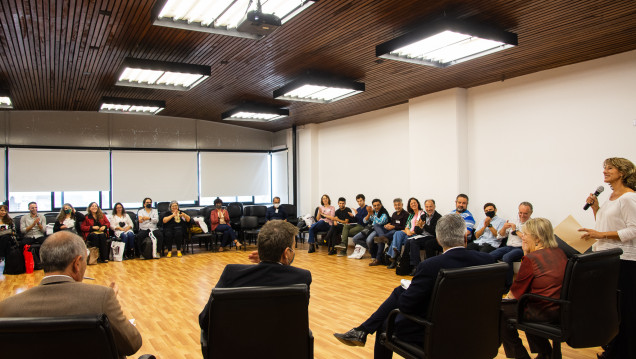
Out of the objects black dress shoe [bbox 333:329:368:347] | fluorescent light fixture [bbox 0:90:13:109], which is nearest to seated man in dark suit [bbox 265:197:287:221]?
fluorescent light fixture [bbox 0:90:13:109]

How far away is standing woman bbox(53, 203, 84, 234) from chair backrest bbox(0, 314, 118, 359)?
25.3 feet

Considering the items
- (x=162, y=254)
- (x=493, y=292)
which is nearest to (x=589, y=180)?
(x=493, y=292)

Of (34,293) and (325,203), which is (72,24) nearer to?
(34,293)

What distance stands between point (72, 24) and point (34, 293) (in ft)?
12.6

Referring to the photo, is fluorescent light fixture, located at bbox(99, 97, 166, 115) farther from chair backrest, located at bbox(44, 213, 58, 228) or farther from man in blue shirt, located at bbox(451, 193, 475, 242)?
man in blue shirt, located at bbox(451, 193, 475, 242)

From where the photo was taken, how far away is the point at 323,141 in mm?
11211

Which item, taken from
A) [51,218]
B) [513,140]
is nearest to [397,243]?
[513,140]

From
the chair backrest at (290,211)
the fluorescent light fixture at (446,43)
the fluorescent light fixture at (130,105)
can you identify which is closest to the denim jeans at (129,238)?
the fluorescent light fixture at (130,105)

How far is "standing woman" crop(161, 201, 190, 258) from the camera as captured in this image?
9156mm

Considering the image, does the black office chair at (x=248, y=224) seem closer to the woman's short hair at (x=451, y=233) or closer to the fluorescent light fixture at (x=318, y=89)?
the fluorescent light fixture at (x=318, y=89)

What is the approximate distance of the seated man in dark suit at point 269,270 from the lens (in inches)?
81.4

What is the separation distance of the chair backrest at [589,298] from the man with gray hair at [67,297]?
2.22 meters

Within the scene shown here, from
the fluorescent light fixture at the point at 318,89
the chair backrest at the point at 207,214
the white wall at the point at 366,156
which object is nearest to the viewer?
the fluorescent light fixture at the point at 318,89

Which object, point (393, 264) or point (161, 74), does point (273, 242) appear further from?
point (393, 264)
